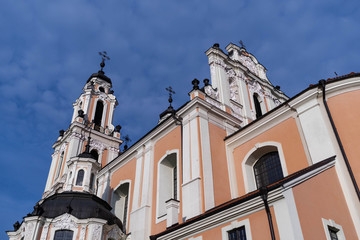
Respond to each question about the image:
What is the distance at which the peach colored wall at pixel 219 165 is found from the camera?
42.6ft

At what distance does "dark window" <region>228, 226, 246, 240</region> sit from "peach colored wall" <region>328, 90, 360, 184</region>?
3685mm

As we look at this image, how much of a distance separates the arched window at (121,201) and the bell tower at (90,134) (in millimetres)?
1878

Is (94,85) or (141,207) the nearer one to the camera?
(141,207)

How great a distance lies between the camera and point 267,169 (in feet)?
44.1

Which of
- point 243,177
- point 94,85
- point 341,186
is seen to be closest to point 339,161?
point 341,186

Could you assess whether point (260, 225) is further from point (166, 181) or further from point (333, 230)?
point (166, 181)

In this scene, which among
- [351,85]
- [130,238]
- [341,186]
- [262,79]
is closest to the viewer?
[341,186]

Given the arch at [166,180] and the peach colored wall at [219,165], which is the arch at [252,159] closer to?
the peach colored wall at [219,165]

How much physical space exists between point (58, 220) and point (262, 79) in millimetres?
13382

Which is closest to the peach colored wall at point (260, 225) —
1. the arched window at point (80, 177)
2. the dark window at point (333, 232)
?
the dark window at point (333, 232)

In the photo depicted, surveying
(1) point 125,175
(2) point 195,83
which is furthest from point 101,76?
(2) point 195,83

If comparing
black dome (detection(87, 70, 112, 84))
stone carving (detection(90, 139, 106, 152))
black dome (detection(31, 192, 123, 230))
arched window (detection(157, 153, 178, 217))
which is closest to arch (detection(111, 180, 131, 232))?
arched window (detection(157, 153, 178, 217))

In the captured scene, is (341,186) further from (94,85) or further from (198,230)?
(94,85)

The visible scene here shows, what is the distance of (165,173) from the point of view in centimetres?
1597
